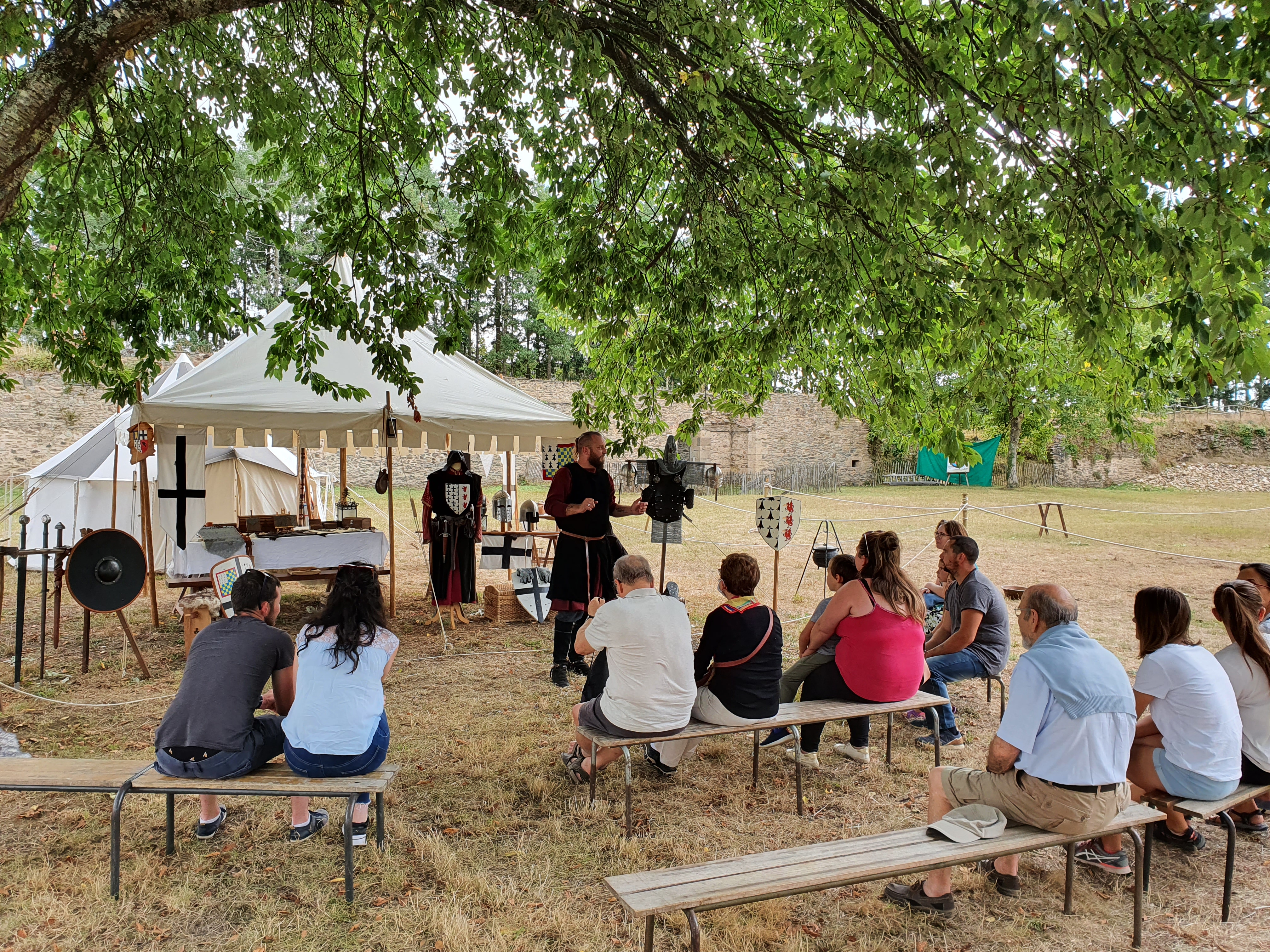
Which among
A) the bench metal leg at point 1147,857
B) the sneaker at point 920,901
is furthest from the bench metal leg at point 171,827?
the bench metal leg at point 1147,857

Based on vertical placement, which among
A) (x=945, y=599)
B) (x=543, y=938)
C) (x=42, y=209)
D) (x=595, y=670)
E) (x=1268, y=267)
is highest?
(x=42, y=209)

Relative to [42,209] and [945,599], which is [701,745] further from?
[42,209]

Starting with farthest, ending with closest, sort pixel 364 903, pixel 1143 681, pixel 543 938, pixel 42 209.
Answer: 1. pixel 42 209
2. pixel 1143 681
3. pixel 364 903
4. pixel 543 938

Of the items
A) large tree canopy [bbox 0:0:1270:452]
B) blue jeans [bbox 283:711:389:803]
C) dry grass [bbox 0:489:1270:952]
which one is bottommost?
dry grass [bbox 0:489:1270:952]

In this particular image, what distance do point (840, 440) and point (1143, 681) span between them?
94.8 feet

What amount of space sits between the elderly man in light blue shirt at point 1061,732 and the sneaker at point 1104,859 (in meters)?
0.56

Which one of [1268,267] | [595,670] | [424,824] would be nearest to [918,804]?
[595,670]

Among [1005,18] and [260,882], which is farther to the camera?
[1005,18]

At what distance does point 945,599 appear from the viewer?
4.62 metres

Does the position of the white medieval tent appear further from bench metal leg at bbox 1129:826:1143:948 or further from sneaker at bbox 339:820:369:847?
bench metal leg at bbox 1129:826:1143:948

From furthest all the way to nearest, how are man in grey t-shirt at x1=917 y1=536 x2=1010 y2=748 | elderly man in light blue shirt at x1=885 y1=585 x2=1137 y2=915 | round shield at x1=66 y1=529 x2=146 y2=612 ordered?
round shield at x1=66 y1=529 x2=146 y2=612 < man in grey t-shirt at x1=917 y1=536 x2=1010 y2=748 < elderly man in light blue shirt at x1=885 y1=585 x2=1137 y2=915

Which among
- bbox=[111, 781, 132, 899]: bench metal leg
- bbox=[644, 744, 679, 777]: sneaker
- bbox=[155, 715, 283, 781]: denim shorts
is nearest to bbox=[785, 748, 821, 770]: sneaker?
bbox=[644, 744, 679, 777]: sneaker

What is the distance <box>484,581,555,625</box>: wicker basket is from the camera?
298 inches

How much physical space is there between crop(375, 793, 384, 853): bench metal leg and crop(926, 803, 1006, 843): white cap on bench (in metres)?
1.92
